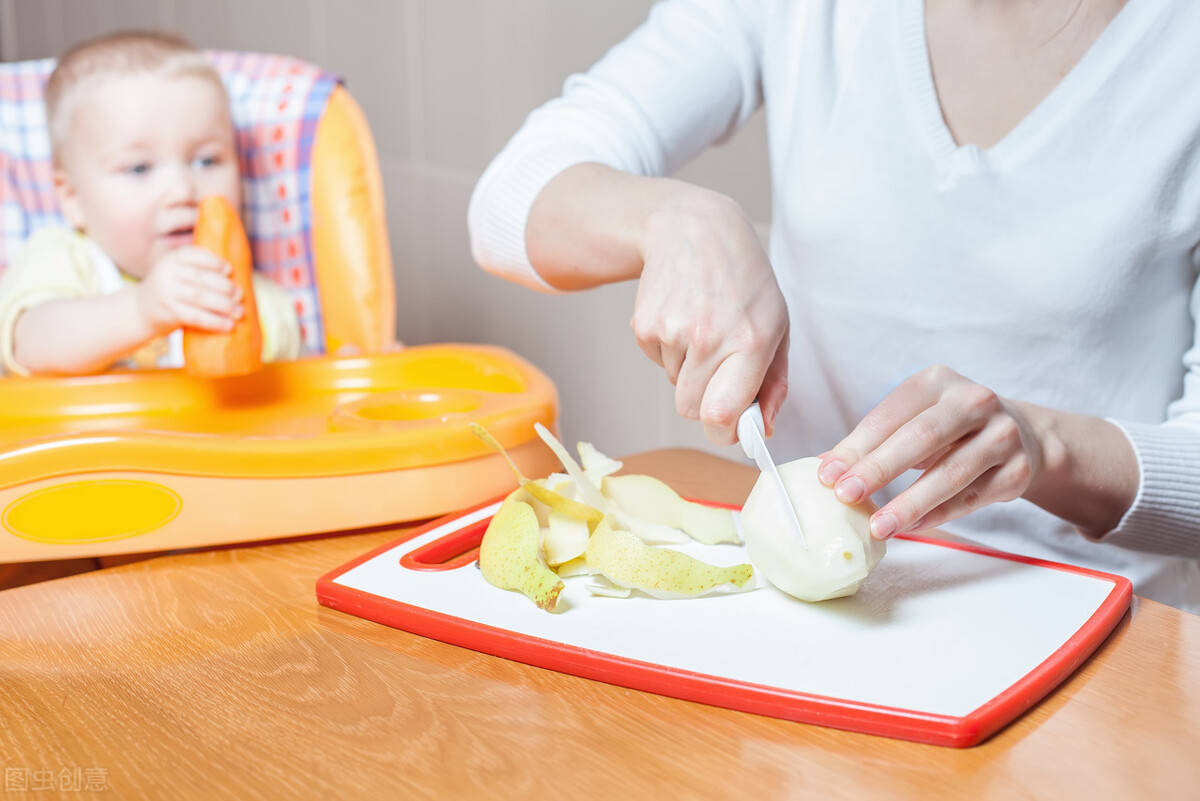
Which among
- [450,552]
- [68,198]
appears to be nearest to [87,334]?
[68,198]

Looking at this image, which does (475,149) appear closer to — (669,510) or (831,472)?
(669,510)

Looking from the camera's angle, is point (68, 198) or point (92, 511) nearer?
point (92, 511)

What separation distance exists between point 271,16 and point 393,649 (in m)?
1.88

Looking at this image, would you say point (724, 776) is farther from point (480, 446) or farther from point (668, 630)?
point (480, 446)

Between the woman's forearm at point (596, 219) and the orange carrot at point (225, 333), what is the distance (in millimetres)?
263

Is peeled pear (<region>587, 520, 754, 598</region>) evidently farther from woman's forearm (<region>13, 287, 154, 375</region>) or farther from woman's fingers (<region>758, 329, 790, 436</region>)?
woman's forearm (<region>13, 287, 154, 375</region>)

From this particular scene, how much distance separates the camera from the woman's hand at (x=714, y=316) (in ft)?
2.05

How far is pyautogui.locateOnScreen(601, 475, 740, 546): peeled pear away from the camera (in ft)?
2.28

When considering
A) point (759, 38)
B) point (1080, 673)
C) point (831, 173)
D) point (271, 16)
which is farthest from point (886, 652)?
point (271, 16)

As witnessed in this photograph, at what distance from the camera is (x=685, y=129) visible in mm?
958

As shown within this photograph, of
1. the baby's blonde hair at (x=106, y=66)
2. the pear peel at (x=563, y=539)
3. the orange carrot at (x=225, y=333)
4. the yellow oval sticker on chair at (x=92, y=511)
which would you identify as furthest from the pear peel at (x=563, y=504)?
the baby's blonde hair at (x=106, y=66)

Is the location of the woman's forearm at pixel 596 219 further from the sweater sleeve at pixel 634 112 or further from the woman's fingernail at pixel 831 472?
the woman's fingernail at pixel 831 472

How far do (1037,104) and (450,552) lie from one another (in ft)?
1.82

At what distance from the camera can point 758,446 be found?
61 cm
